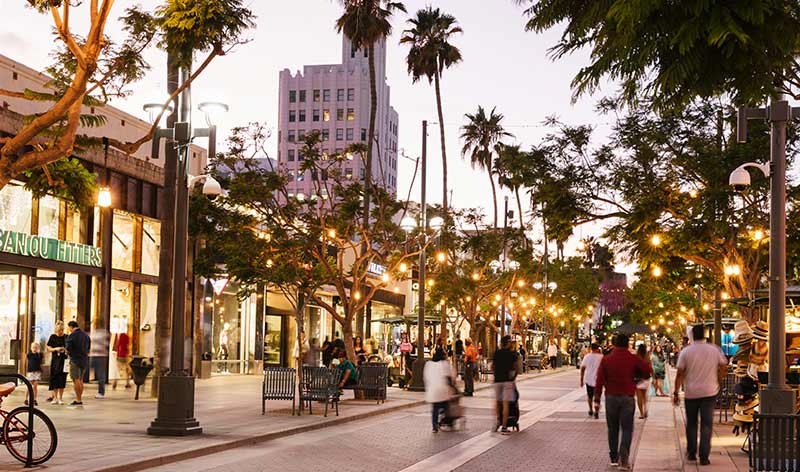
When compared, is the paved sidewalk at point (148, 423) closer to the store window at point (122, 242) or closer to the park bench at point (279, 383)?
the park bench at point (279, 383)

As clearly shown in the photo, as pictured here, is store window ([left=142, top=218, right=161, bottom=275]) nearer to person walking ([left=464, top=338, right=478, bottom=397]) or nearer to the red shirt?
person walking ([left=464, top=338, right=478, bottom=397])

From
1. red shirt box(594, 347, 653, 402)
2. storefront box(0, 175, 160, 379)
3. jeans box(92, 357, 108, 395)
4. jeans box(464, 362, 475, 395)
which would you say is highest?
storefront box(0, 175, 160, 379)

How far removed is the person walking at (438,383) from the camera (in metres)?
19.4

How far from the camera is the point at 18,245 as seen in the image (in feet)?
91.8

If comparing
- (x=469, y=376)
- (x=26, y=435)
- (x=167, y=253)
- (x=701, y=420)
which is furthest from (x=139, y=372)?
(x=701, y=420)

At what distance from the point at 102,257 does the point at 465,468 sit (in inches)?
860

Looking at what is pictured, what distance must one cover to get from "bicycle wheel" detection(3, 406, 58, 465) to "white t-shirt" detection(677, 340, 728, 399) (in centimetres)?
834

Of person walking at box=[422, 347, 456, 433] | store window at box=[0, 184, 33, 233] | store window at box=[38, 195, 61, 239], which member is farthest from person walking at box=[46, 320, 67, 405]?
person walking at box=[422, 347, 456, 433]

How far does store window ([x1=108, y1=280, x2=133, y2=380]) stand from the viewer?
110 ft

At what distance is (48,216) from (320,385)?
12903 mm

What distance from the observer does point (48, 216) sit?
30391 mm

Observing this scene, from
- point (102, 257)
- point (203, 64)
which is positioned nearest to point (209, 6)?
point (203, 64)

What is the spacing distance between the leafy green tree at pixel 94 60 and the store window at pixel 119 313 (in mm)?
17919

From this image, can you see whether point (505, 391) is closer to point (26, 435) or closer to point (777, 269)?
point (777, 269)
